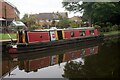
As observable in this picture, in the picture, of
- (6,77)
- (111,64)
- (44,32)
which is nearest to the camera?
(6,77)

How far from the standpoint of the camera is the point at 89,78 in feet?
37.2

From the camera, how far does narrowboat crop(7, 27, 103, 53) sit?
19408 mm

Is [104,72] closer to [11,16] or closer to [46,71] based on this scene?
[46,71]

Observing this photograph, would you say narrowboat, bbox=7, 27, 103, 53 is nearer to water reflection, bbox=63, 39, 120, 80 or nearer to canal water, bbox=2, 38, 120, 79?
canal water, bbox=2, 38, 120, 79

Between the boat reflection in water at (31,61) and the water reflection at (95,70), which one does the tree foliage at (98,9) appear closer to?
the boat reflection in water at (31,61)

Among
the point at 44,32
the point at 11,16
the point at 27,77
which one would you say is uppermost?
the point at 11,16

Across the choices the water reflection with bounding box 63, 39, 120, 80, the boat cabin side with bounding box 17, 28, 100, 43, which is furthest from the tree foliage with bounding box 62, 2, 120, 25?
the water reflection with bounding box 63, 39, 120, 80

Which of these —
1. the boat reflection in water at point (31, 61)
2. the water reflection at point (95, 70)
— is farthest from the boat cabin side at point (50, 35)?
the water reflection at point (95, 70)

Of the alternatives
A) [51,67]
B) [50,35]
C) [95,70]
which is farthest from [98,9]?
[95,70]

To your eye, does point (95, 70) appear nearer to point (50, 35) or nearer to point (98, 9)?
point (50, 35)

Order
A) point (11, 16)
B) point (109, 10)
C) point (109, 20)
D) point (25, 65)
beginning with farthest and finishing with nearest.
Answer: point (11, 16) < point (109, 20) < point (109, 10) < point (25, 65)

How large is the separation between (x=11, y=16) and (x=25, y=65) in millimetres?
32041

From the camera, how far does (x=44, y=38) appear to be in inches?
861

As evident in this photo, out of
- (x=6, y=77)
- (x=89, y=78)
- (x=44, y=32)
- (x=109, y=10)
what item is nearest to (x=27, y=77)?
(x=6, y=77)
